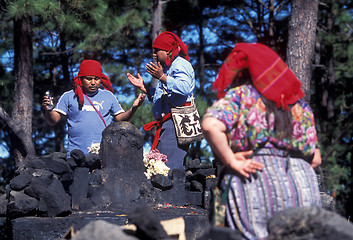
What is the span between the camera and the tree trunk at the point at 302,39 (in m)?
6.99

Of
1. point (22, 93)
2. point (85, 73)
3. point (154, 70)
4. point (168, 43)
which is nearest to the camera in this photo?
point (154, 70)

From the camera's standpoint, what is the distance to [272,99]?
2.76 meters

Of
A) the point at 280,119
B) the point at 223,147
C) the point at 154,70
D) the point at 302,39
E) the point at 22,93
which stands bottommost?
the point at 223,147

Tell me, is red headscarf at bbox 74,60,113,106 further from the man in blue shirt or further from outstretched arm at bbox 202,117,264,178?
outstretched arm at bbox 202,117,264,178

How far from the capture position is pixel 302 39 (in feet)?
23.0

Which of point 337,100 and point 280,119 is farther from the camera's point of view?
point 337,100

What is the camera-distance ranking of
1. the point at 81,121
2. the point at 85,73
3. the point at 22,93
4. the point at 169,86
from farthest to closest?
the point at 22,93 < the point at 85,73 < the point at 81,121 < the point at 169,86

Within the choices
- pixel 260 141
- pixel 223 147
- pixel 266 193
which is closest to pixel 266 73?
pixel 260 141

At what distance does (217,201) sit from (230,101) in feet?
2.03

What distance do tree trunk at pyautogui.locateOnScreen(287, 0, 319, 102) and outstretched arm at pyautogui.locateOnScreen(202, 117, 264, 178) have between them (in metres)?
4.59

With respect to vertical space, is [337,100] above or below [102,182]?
above

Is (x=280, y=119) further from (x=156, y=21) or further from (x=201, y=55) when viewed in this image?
(x=201, y=55)

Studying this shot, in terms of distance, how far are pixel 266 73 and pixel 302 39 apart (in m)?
4.56

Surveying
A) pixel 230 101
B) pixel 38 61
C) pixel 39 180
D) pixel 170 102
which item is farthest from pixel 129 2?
pixel 230 101
